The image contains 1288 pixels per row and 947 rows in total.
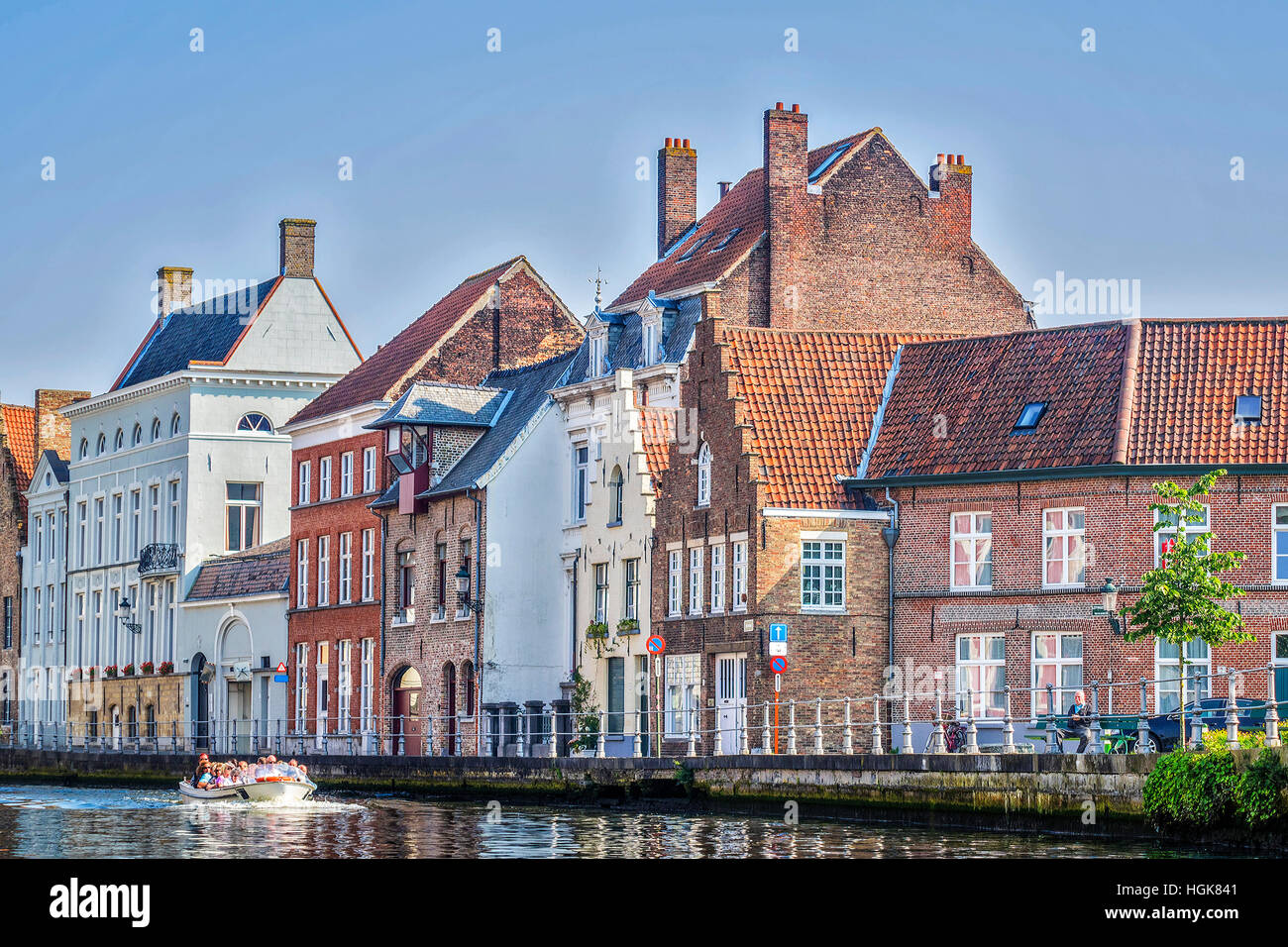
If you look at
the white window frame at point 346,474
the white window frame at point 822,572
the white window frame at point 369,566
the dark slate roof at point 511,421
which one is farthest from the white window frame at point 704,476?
the white window frame at point 346,474

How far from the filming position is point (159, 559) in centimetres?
8212

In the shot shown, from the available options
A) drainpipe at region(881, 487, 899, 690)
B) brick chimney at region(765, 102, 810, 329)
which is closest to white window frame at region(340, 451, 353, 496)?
brick chimney at region(765, 102, 810, 329)

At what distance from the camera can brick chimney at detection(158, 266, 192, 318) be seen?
90.8m

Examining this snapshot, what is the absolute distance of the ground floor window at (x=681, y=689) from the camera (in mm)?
52938

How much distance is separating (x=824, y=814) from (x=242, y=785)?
14845 mm

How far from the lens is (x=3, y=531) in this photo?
98250 mm

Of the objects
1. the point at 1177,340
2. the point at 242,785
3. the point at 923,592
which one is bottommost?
the point at 242,785

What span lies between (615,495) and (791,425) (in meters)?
7.50

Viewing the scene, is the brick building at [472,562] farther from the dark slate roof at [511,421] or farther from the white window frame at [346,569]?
the white window frame at [346,569]
